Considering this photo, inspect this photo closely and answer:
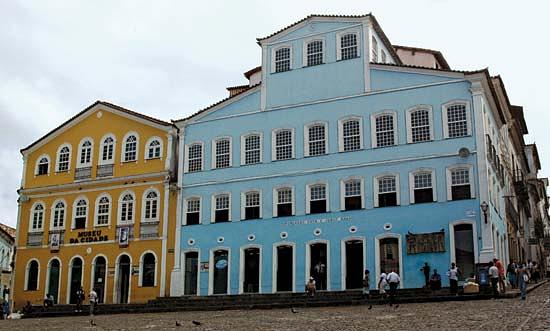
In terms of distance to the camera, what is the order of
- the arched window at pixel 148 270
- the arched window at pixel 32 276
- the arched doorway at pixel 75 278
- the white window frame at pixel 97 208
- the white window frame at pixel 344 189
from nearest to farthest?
the white window frame at pixel 344 189 → the arched window at pixel 148 270 → the arched doorway at pixel 75 278 → the white window frame at pixel 97 208 → the arched window at pixel 32 276

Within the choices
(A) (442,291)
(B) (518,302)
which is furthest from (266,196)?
(B) (518,302)

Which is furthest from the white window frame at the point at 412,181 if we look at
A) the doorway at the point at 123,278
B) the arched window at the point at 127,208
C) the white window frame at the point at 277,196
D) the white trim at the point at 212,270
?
the doorway at the point at 123,278

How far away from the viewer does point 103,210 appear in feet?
139

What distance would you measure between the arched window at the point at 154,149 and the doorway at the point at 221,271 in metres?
A: 7.11

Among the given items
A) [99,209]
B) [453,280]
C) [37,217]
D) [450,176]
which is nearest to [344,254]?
[450,176]

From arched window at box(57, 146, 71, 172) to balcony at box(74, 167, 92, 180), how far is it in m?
0.97

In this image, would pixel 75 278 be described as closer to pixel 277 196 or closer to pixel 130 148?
pixel 130 148

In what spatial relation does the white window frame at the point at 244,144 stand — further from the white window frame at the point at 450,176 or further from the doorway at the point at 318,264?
the white window frame at the point at 450,176

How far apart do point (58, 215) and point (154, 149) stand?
7.56m

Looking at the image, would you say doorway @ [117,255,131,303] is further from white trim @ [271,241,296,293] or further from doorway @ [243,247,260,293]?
white trim @ [271,241,296,293]

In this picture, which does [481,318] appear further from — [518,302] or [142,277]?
[142,277]

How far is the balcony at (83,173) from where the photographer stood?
43.5m

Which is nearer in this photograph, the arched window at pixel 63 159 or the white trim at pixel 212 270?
the white trim at pixel 212 270

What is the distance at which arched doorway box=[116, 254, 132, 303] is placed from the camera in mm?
40438
